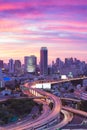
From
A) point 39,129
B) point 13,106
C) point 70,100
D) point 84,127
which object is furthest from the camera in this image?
point 70,100

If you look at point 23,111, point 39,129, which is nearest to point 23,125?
point 39,129

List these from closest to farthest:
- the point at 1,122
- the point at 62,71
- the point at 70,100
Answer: the point at 1,122 → the point at 70,100 → the point at 62,71

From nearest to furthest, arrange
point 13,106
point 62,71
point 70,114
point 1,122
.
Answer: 1. point 1,122
2. point 70,114
3. point 13,106
4. point 62,71

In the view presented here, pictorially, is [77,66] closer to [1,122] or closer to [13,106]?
[13,106]

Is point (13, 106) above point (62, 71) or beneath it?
beneath

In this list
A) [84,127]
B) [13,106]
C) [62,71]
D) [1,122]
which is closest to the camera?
[84,127]

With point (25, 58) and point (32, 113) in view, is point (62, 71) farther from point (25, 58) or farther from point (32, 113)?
point (32, 113)

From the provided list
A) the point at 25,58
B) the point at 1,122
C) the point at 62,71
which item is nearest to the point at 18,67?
the point at 25,58

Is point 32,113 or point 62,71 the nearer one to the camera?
point 32,113

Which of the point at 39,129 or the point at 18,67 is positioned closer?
the point at 39,129
